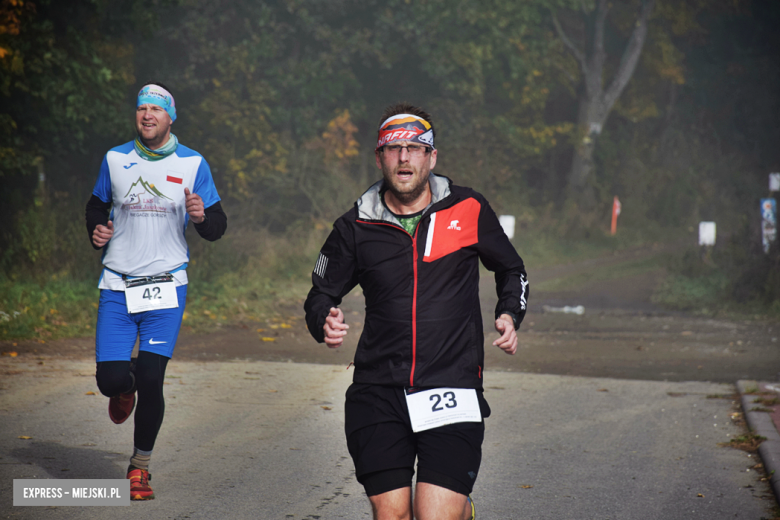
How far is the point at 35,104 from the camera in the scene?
15.6m

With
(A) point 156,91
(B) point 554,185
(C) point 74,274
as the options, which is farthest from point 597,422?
(B) point 554,185

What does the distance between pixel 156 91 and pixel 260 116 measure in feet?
81.8

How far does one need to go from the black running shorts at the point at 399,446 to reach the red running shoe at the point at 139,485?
6.46 feet

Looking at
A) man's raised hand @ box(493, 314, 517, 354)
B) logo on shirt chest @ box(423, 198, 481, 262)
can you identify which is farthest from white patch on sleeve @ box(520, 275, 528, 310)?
logo on shirt chest @ box(423, 198, 481, 262)

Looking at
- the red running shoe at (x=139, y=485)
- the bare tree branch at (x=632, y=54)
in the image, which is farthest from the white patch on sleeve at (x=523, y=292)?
the bare tree branch at (x=632, y=54)

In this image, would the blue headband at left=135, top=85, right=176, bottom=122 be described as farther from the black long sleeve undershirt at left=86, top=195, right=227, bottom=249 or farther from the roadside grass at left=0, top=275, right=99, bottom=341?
the roadside grass at left=0, top=275, right=99, bottom=341

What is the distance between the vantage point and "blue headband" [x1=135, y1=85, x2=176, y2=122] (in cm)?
536

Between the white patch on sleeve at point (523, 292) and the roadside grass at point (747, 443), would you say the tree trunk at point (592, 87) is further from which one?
the white patch on sleeve at point (523, 292)

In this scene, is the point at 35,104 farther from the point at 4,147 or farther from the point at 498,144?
the point at 498,144

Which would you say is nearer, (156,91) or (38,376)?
(156,91)

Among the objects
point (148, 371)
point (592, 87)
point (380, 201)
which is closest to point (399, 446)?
point (380, 201)

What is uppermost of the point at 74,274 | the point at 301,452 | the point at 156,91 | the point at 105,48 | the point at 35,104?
the point at 105,48

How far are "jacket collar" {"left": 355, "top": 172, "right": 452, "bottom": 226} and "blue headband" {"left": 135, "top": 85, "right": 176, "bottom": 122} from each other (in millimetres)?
2001

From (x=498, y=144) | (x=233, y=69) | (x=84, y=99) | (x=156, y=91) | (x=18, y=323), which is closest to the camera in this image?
(x=156, y=91)
